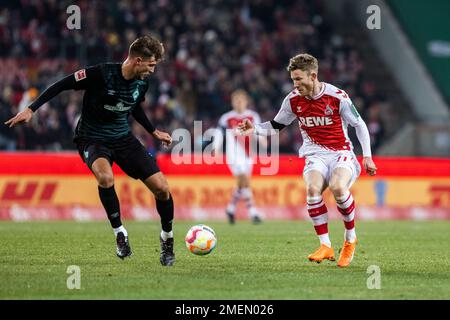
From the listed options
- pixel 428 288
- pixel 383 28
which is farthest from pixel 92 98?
pixel 383 28

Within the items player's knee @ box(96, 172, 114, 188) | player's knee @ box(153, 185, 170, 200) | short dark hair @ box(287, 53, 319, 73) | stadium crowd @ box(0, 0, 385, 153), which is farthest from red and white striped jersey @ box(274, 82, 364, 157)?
stadium crowd @ box(0, 0, 385, 153)

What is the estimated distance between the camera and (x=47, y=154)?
19.4m

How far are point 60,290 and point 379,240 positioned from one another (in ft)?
23.2

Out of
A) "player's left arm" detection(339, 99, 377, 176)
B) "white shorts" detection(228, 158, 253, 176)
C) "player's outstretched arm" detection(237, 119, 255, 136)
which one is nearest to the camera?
"player's left arm" detection(339, 99, 377, 176)

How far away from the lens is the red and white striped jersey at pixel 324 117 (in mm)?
10547

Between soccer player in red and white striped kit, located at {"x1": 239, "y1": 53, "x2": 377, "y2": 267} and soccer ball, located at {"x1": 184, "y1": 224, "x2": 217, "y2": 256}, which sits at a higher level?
soccer player in red and white striped kit, located at {"x1": 239, "y1": 53, "x2": 377, "y2": 267}

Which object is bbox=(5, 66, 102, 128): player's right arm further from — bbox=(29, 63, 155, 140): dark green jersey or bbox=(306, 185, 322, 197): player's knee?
bbox=(306, 185, 322, 197): player's knee

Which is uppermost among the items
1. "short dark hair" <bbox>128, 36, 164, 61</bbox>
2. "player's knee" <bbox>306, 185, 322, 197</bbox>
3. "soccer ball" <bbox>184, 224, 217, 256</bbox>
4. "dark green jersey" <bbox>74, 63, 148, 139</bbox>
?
"short dark hair" <bbox>128, 36, 164, 61</bbox>

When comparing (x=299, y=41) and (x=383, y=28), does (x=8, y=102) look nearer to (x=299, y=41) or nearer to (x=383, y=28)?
(x=299, y=41)

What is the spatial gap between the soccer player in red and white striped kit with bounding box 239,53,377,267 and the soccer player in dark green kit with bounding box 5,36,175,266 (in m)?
1.29

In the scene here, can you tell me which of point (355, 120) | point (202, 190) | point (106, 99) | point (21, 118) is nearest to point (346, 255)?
point (355, 120)

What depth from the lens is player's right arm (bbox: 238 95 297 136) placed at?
35.3ft

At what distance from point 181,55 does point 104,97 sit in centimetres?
1588

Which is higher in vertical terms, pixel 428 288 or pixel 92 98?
pixel 92 98
